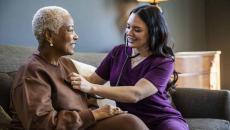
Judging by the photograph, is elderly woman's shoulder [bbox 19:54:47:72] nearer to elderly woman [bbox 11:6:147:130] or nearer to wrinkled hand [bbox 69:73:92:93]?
elderly woman [bbox 11:6:147:130]

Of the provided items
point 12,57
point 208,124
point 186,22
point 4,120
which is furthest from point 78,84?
point 186,22

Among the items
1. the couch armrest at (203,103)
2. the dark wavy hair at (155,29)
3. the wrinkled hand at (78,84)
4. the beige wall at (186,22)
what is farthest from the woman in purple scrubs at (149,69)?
the beige wall at (186,22)

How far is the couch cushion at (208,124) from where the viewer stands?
2.16 m

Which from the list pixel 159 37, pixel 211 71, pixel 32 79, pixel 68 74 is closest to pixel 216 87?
pixel 211 71

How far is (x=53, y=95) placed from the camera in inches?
58.6

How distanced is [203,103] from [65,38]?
4.25ft

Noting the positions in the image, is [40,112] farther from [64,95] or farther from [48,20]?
[48,20]

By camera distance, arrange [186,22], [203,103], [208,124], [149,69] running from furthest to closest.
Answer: [186,22] → [203,103] → [208,124] → [149,69]

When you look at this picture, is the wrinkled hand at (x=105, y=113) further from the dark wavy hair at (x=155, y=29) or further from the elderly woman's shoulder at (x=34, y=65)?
the dark wavy hair at (x=155, y=29)

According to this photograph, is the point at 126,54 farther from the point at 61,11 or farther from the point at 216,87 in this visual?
the point at 216,87

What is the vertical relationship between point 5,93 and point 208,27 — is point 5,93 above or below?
above

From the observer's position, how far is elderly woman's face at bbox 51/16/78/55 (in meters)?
1.56

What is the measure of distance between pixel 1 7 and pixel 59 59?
0.89m

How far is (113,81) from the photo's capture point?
192cm
